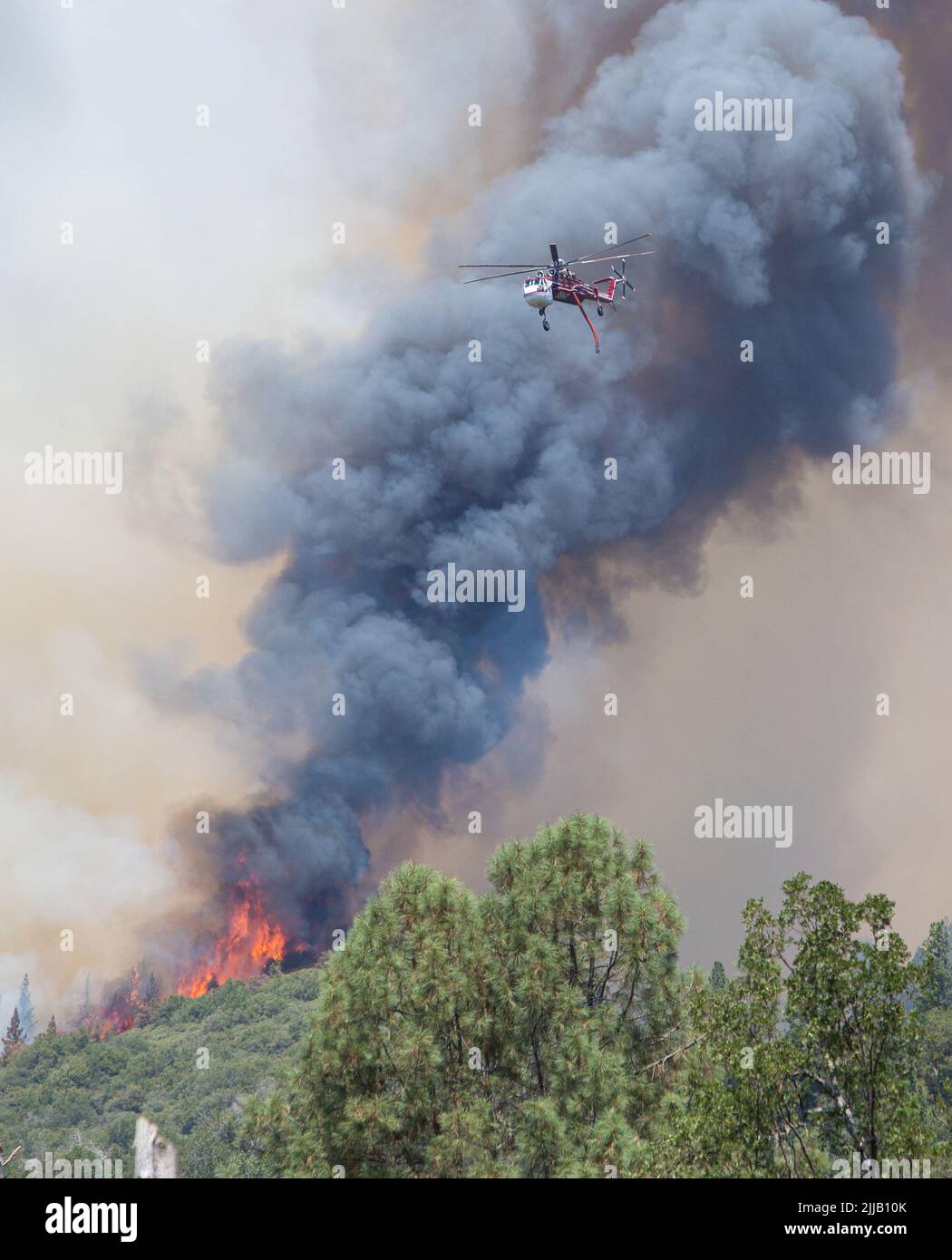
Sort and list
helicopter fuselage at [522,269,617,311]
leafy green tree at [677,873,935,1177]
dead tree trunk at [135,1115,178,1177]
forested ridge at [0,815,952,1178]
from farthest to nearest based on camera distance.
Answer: helicopter fuselage at [522,269,617,311]
forested ridge at [0,815,952,1178]
dead tree trunk at [135,1115,178,1177]
leafy green tree at [677,873,935,1177]

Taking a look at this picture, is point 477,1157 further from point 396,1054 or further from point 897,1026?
point 897,1026

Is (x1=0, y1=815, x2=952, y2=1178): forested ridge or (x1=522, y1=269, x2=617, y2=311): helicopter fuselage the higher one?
(x1=522, y1=269, x2=617, y2=311): helicopter fuselage

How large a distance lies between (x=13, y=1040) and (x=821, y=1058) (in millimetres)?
124527

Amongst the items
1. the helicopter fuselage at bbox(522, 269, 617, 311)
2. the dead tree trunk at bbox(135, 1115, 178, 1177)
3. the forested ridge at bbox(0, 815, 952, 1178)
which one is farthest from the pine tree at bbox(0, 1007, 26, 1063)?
the dead tree trunk at bbox(135, 1115, 178, 1177)

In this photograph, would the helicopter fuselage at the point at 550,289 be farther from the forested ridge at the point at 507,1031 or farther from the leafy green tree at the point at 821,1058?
the leafy green tree at the point at 821,1058

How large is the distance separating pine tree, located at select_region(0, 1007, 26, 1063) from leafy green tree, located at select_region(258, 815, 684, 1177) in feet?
338

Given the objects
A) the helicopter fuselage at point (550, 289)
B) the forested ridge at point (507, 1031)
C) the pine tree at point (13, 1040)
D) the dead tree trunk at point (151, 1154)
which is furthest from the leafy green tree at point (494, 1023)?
the pine tree at point (13, 1040)

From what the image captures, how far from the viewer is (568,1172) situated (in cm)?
2639

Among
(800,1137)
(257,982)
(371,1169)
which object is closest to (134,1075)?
(257,982)

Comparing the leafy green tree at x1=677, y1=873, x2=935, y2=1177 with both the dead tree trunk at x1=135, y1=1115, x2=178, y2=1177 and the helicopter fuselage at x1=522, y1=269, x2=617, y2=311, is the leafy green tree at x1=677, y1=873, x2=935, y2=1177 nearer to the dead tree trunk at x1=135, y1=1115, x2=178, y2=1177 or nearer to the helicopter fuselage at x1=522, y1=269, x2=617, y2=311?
the dead tree trunk at x1=135, y1=1115, x2=178, y2=1177

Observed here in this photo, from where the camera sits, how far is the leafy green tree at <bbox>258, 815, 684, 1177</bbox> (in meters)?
28.4

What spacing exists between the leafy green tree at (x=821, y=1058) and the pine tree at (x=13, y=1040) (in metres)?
120

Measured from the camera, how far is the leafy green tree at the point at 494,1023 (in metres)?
28.4
